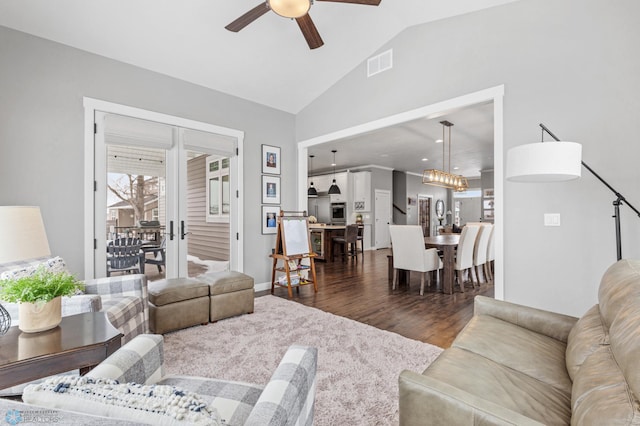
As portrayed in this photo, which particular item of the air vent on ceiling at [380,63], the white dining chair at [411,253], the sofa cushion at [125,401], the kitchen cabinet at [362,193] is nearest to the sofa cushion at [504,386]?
the sofa cushion at [125,401]

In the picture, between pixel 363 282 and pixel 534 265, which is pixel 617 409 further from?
pixel 363 282

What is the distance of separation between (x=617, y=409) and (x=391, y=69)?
12.6ft

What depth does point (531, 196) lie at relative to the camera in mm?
2787

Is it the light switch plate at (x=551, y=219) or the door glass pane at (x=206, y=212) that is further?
the door glass pane at (x=206, y=212)

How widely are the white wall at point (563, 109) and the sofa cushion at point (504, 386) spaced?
1.70 m

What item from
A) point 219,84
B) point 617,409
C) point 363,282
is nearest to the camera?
point 617,409

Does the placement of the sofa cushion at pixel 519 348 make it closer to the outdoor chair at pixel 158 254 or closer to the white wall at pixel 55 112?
the outdoor chair at pixel 158 254

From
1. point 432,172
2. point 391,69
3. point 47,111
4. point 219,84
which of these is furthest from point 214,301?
point 432,172

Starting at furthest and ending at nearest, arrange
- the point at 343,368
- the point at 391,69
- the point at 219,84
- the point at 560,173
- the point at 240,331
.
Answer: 1. the point at 219,84
2. the point at 391,69
3. the point at 240,331
4. the point at 343,368
5. the point at 560,173

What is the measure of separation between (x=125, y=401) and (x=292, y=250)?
395 centimetres

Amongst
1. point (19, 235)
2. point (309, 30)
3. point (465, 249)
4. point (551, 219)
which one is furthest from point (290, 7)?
point (465, 249)

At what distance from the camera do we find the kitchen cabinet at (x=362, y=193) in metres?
9.66

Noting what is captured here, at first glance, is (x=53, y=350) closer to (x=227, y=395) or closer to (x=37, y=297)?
(x=37, y=297)

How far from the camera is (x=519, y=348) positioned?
162 centimetres
